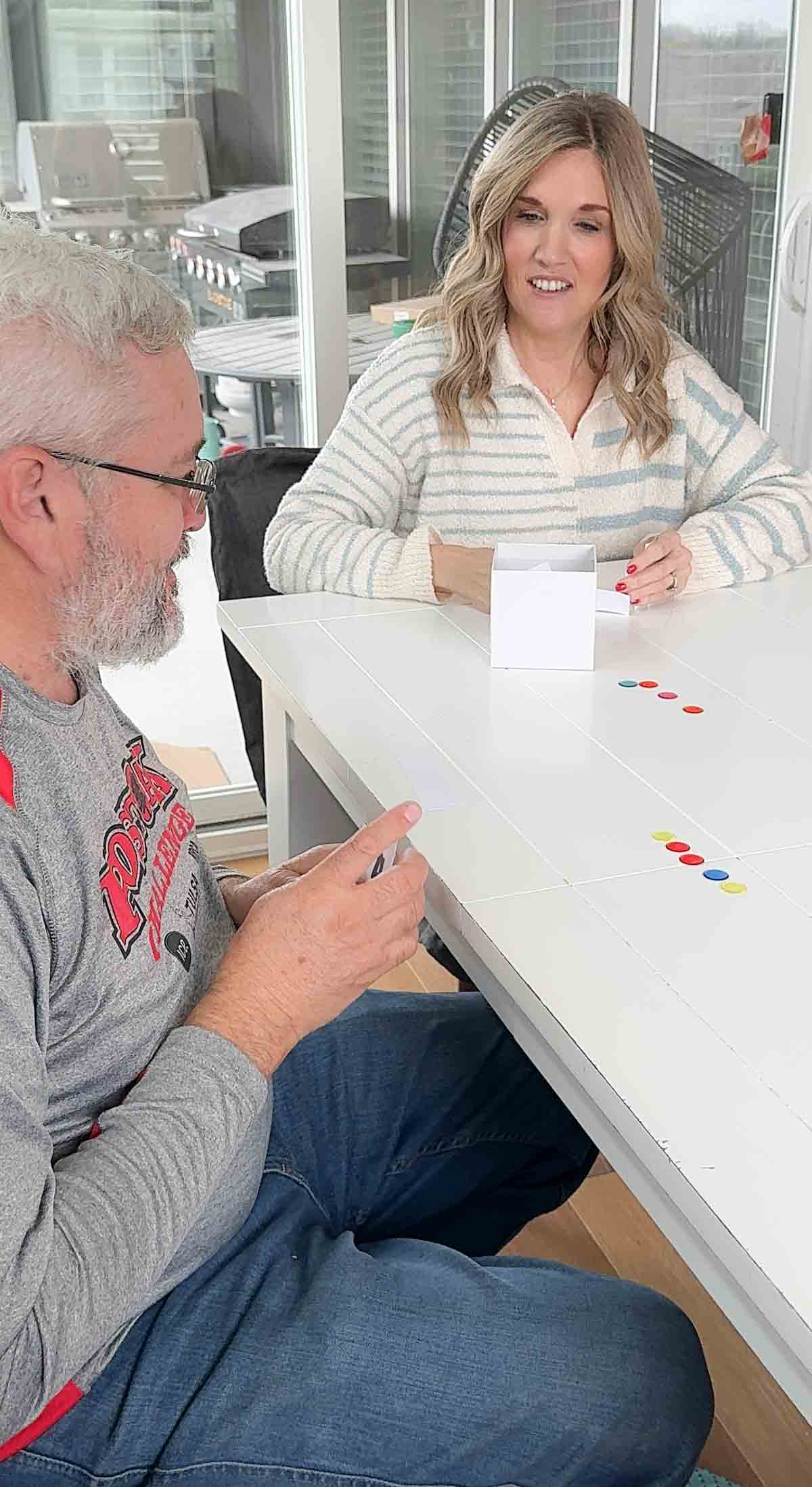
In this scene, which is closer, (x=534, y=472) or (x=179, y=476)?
(x=179, y=476)

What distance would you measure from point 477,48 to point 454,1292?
2.21 meters

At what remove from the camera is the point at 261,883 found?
4.64ft

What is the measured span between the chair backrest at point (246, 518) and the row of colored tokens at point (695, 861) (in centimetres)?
97

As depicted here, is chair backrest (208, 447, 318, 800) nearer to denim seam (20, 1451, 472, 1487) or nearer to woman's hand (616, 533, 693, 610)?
woman's hand (616, 533, 693, 610)

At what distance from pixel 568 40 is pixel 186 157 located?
2.35 feet

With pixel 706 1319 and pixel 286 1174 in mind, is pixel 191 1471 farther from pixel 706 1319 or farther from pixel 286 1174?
pixel 706 1319

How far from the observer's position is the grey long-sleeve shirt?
86 cm

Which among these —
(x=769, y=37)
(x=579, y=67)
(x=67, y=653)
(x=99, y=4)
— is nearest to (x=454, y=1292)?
(x=67, y=653)

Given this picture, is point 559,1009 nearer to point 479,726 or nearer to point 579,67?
point 479,726

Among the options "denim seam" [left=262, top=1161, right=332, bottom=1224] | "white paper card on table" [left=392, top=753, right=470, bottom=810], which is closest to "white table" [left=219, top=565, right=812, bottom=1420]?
"white paper card on table" [left=392, top=753, right=470, bottom=810]

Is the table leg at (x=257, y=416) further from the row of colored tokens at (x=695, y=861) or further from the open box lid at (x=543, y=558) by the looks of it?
the row of colored tokens at (x=695, y=861)

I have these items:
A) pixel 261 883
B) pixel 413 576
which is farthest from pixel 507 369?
pixel 261 883

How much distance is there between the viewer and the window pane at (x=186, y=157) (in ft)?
7.88

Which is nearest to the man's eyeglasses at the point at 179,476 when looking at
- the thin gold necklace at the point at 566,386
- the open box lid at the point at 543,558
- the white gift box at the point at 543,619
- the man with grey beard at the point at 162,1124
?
the man with grey beard at the point at 162,1124
